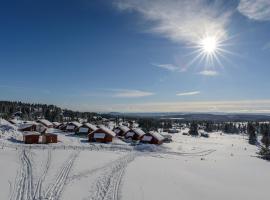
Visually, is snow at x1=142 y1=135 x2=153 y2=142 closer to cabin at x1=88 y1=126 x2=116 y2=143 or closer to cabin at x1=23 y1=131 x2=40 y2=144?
cabin at x1=88 y1=126 x2=116 y2=143

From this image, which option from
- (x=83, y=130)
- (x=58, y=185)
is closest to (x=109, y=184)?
(x=58, y=185)

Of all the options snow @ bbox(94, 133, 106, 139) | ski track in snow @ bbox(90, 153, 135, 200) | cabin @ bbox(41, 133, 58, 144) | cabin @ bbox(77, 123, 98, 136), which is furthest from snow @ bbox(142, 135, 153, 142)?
ski track in snow @ bbox(90, 153, 135, 200)

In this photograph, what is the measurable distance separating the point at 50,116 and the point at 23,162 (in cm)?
12200

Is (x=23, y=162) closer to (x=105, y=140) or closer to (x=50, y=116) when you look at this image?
(x=105, y=140)

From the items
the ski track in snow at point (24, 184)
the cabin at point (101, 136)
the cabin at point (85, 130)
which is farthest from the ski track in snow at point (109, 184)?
the cabin at point (85, 130)

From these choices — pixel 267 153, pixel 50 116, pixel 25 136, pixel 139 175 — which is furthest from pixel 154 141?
pixel 50 116

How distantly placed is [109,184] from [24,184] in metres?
6.75

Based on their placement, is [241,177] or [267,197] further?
[241,177]

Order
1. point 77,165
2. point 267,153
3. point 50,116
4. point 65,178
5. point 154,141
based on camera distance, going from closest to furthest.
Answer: point 65,178 → point 77,165 → point 267,153 → point 154,141 → point 50,116

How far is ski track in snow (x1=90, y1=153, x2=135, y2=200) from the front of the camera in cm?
1970

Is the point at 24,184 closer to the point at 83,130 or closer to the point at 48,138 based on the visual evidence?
the point at 48,138

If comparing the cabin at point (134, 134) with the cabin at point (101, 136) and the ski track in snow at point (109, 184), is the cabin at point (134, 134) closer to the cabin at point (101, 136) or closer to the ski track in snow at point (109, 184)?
the cabin at point (101, 136)

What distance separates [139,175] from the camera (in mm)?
28516

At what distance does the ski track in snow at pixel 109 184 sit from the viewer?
64.6ft
